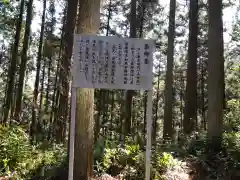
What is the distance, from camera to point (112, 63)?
509cm

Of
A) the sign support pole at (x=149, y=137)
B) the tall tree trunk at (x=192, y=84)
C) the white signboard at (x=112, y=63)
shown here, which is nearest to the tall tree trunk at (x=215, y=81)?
the tall tree trunk at (x=192, y=84)

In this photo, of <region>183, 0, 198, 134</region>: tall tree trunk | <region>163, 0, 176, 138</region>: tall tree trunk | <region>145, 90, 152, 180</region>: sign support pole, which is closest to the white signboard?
<region>145, 90, 152, 180</region>: sign support pole

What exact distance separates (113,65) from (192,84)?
9.67m

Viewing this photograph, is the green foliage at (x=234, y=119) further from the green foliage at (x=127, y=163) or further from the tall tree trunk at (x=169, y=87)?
the green foliage at (x=127, y=163)

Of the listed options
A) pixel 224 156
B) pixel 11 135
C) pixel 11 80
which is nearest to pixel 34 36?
pixel 11 80

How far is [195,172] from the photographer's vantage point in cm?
767

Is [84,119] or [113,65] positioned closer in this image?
[113,65]

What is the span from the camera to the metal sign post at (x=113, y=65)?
499 cm

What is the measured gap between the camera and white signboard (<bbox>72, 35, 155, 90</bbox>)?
197 inches

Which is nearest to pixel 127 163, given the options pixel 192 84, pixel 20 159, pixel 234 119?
pixel 20 159

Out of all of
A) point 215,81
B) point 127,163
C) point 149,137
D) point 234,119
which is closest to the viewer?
point 149,137

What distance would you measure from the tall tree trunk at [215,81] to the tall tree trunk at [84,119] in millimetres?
4534

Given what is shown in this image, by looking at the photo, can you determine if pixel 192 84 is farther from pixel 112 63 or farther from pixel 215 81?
pixel 112 63

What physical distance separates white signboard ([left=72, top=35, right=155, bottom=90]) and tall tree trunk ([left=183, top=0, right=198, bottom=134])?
870 cm
